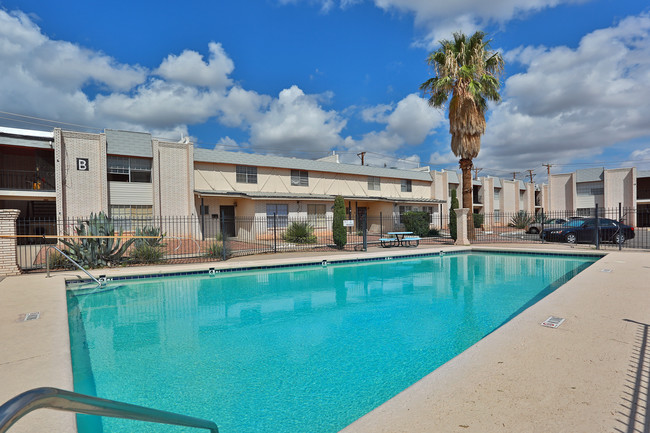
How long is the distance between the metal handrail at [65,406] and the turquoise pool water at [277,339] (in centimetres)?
206

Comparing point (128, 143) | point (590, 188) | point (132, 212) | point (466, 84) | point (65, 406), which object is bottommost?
point (65, 406)

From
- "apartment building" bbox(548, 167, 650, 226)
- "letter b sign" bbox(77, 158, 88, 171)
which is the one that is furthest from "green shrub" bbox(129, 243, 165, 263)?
"apartment building" bbox(548, 167, 650, 226)

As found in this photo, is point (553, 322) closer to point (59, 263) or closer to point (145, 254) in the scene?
point (145, 254)

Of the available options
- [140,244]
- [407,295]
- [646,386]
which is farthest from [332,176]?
[646,386]

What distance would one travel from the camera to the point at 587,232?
19.2 meters

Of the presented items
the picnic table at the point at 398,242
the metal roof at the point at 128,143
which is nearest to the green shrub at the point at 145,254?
the metal roof at the point at 128,143

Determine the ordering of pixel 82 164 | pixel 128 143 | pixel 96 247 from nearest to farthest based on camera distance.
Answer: pixel 96 247 → pixel 82 164 → pixel 128 143

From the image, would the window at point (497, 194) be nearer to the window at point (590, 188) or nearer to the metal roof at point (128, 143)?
the window at point (590, 188)

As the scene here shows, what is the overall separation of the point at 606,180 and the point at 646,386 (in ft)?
142

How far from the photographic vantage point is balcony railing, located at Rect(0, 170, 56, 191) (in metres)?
21.5

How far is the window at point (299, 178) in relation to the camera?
27.7 metres

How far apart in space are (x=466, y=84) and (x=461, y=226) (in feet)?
25.4

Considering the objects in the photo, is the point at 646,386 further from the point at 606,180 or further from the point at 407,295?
the point at 606,180

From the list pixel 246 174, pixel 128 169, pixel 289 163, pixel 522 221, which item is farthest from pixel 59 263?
pixel 522 221
